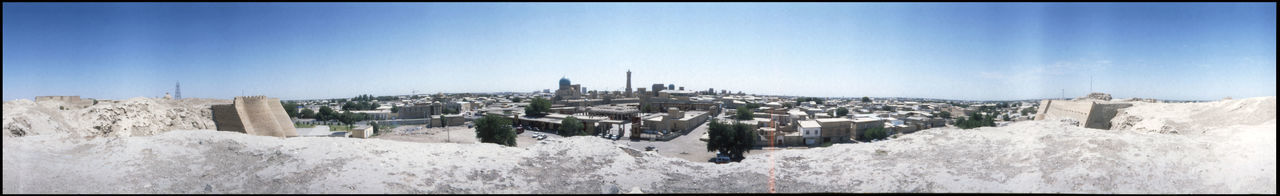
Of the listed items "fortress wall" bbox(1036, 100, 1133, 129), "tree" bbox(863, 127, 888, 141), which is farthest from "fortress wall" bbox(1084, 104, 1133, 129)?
"tree" bbox(863, 127, 888, 141)

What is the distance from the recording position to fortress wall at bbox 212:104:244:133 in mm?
10984

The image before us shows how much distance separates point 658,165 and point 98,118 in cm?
1018

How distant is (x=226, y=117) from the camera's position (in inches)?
438

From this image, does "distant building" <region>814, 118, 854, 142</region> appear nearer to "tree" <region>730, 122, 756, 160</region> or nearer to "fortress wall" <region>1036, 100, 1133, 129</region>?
"tree" <region>730, 122, 756, 160</region>

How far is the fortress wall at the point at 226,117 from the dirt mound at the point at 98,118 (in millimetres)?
578

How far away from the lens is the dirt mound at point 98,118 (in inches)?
269

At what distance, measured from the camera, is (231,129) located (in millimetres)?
11039

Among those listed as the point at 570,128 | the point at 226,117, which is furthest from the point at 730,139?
the point at 226,117

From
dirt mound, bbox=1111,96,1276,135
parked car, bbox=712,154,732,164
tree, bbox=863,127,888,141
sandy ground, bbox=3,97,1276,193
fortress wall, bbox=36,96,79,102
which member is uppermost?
fortress wall, bbox=36,96,79,102

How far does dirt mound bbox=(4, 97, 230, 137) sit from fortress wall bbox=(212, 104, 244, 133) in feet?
1.90

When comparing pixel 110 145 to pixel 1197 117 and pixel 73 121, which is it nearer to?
pixel 73 121

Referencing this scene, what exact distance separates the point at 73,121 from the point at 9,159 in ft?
9.72

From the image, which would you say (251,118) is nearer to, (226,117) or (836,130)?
(226,117)

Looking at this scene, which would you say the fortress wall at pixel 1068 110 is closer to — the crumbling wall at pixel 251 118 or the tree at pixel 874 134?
the tree at pixel 874 134
